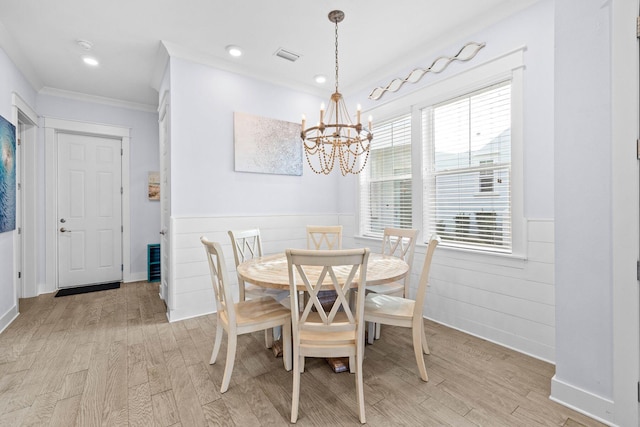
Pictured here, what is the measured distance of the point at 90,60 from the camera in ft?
10.7

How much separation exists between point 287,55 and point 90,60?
221cm

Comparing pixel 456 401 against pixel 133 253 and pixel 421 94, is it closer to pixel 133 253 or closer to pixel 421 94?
pixel 421 94

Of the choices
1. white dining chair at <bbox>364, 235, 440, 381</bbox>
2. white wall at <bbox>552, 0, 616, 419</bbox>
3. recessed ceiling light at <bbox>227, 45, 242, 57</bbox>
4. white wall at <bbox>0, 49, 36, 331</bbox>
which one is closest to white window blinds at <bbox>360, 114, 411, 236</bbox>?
white dining chair at <bbox>364, 235, 440, 381</bbox>

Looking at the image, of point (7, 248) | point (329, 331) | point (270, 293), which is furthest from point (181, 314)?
point (329, 331)

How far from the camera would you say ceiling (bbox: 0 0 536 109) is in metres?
2.41

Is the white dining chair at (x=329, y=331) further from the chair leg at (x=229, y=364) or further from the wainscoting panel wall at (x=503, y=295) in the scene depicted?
the wainscoting panel wall at (x=503, y=295)

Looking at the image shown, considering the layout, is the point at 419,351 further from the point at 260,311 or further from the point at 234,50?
the point at 234,50

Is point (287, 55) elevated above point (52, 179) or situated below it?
above

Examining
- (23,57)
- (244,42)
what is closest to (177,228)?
(244,42)

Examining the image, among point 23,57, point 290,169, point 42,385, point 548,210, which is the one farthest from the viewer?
point 290,169

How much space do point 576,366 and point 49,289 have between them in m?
5.79

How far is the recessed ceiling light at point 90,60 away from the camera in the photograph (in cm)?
320

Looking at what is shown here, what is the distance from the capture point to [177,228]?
308 centimetres

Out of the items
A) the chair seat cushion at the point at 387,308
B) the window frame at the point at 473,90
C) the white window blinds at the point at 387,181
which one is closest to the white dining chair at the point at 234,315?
the chair seat cushion at the point at 387,308
